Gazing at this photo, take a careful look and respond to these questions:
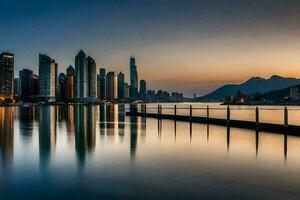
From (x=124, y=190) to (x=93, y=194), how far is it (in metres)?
0.79

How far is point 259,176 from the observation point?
32.3 feet

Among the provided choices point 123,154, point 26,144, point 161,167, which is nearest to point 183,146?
point 123,154

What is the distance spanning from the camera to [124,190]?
827cm

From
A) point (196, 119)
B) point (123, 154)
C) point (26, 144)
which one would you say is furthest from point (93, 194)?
point (196, 119)

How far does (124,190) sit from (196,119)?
26.8 meters

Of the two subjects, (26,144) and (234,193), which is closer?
(234,193)

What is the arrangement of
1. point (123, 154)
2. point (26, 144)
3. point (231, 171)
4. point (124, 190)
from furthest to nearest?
1. point (26, 144)
2. point (123, 154)
3. point (231, 171)
4. point (124, 190)

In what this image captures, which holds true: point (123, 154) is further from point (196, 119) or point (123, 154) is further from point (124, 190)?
point (196, 119)

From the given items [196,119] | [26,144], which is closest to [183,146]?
[26,144]

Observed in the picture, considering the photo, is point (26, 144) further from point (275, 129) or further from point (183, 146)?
point (275, 129)

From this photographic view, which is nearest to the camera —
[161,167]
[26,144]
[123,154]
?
[161,167]

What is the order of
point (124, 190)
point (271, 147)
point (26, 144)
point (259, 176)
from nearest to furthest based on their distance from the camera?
point (124, 190), point (259, 176), point (271, 147), point (26, 144)

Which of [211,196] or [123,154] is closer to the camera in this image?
[211,196]

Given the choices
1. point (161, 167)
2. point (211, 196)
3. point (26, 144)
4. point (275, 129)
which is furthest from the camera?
point (275, 129)
